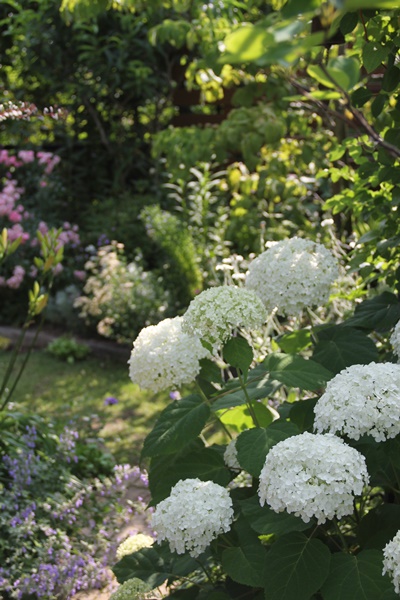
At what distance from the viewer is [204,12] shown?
591 cm

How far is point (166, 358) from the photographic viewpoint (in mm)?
2133

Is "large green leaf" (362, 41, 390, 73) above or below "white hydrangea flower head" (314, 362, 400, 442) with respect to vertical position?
above

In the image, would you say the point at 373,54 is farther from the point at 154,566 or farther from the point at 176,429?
the point at 154,566

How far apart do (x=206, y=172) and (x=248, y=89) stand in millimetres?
813

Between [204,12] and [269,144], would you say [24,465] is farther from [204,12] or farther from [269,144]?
[204,12]

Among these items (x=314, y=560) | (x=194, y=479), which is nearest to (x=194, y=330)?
(x=194, y=479)

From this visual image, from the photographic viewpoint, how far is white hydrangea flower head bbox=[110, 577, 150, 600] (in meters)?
1.96

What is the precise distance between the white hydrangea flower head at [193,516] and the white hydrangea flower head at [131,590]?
0.27 metres

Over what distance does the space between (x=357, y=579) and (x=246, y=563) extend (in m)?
0.27

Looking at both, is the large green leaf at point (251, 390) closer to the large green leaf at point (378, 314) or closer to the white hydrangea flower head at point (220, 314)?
the white hydrangea flower head at point (220, 314)

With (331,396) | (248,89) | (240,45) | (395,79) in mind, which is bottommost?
(248,89)

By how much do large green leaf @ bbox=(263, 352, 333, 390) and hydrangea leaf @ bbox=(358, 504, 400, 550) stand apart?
34 centimetres

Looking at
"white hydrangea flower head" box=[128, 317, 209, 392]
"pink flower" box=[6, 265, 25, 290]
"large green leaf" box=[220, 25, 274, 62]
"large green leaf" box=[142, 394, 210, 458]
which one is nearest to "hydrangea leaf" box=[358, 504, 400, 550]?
"large green leaf" box=[142, 394, 210, 458]

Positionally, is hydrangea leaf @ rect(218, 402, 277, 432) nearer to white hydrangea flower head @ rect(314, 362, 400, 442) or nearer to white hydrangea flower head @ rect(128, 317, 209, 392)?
white hydrangea flower head @ rect(128, 317, 209, 392)
